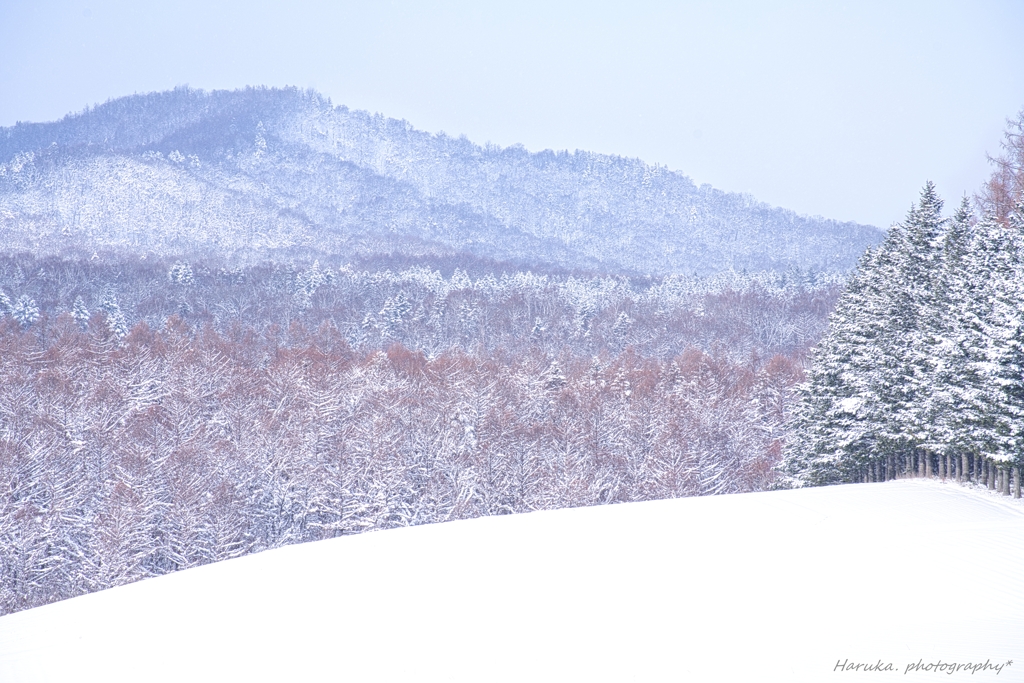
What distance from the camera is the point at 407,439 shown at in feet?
148

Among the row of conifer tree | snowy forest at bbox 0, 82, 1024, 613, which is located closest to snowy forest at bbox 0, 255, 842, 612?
snowy forest at bbox 0, 82, 1024, 613

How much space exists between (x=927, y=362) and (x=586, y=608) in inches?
648

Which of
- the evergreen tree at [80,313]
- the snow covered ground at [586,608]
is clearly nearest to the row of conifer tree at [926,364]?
the snow covered ground at [586,608]

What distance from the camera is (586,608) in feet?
52.6

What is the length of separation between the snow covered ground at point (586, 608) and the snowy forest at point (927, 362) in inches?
137

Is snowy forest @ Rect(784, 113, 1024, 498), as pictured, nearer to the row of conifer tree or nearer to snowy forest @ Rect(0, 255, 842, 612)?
the row of conifer tree

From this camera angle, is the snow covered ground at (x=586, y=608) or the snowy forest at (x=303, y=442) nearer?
the snow covered ground at (x=586, y=608)

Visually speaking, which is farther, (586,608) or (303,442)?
(303,442)

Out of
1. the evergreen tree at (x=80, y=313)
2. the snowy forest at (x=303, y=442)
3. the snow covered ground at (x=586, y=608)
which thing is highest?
the evergreen tree at (x=80, y=313)

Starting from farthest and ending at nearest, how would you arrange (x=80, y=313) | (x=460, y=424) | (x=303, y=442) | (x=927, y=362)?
(x=80, y=313) < (x=460, y=424) < (x=303, y=442) < (x=927, y=362)

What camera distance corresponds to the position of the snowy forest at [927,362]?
23.8 meters

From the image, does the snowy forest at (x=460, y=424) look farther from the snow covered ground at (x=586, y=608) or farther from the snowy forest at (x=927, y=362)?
the snow covered ground at (x=586, y=608)

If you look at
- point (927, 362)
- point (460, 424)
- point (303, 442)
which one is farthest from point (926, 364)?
point (303, 442)

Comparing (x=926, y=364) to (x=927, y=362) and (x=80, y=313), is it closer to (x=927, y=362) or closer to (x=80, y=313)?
(x=927, y=362)
